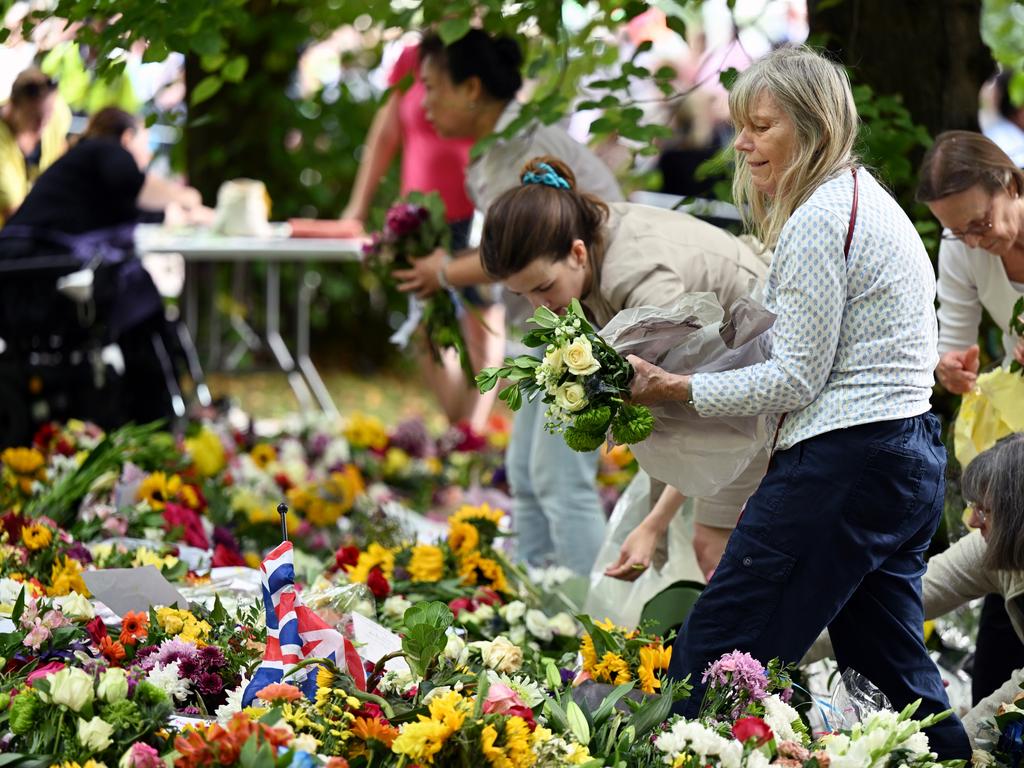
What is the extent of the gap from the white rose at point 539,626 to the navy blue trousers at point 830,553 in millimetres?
815

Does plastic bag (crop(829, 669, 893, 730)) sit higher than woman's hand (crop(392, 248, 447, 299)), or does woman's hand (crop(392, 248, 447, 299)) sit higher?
woman's hand (crop(392, 248, 447, 299))

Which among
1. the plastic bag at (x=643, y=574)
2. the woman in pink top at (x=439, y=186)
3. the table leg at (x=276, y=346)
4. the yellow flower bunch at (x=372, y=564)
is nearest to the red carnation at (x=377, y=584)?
the yellow flower bunch at (x=372, y=564)

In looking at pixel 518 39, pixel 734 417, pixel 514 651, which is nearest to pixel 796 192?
pixel 734 417

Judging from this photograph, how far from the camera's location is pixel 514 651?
2494mm

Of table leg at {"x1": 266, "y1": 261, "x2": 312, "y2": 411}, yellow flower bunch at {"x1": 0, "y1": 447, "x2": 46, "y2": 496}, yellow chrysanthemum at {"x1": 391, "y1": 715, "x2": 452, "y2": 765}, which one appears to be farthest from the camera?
table leg at {"x1": 266, "y1": 261, "x2": 312, "y2": 411}

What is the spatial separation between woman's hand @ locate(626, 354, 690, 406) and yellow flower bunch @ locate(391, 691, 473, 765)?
0.63 meters

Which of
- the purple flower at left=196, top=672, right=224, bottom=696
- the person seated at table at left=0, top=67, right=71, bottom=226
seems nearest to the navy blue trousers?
the purple flower at left=196, top=672, right=224, bottom=696

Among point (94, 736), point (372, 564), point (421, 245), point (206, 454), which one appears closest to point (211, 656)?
point (94, 736)

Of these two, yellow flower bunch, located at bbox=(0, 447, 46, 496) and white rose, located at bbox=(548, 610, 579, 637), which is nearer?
white rose, located at bbox=(548, 610, 579, 637)

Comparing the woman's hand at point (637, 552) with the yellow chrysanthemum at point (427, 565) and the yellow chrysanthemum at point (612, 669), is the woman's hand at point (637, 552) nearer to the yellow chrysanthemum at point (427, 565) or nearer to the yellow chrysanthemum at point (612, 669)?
the yellow chrysanthemum at point (612, 669)

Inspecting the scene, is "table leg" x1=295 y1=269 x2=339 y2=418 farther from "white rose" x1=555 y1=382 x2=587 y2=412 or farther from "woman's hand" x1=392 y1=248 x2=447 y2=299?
"white rose" x1=555 y1=382 x2=587 y2=412

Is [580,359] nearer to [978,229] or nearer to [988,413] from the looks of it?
[978,229]

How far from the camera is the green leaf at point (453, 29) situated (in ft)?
11.4

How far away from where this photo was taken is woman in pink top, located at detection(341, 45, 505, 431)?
5.19 m
